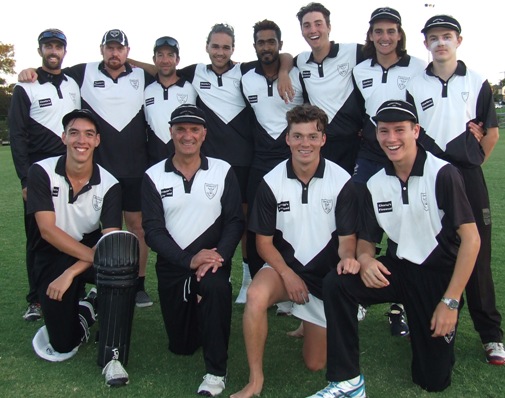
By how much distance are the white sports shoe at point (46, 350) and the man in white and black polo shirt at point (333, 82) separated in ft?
8.76

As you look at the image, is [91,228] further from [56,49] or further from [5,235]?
[5,235]

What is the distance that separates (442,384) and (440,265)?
2.46ft

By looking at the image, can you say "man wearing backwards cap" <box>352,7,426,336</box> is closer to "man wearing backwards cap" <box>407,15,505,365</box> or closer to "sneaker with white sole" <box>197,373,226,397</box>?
"man wearing backwards cap" <box>407,15,505,365</box>

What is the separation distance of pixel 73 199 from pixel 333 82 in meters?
2.36

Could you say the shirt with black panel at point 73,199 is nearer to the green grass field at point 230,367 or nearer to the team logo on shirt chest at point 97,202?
the team logo on shirt chest at point 97,202

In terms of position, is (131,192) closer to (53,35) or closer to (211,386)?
(53,35)

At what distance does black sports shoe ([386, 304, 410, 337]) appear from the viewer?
462 cm

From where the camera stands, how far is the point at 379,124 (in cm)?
374

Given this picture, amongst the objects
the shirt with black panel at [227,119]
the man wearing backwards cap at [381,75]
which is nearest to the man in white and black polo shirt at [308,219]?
the man wearing backwards cap at [381,75]

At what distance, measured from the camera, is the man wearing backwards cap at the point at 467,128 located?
4.07 meters

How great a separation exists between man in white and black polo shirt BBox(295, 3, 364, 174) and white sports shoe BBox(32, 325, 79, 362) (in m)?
2.67

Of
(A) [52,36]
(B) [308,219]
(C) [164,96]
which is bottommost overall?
(B) [308,219]

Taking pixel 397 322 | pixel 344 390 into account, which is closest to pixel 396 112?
pixel 344 390

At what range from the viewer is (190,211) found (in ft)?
14.0
